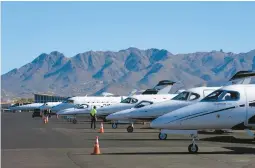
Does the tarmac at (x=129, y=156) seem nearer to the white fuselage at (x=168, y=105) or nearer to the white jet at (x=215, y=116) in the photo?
the white jet at (x=215, y=116)

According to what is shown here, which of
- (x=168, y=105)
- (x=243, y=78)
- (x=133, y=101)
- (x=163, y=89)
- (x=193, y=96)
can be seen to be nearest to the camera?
(x=193, y=96)

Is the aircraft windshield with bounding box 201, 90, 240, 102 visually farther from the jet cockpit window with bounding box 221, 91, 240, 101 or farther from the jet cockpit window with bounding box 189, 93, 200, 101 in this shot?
the jet cockpit window with bounding box 189, 93, 200, 101

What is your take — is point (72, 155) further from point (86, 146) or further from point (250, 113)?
point (250, 113)

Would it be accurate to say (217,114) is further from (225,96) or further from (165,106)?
(165,106)

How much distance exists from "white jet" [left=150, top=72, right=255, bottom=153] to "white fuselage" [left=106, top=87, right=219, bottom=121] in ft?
27.5

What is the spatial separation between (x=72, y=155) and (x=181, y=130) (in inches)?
148

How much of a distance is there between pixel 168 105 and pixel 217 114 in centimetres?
1001

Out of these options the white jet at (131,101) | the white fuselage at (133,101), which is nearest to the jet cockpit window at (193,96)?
the white fuselage at (133,101)

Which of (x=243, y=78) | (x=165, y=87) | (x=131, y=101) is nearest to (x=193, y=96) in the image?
(x=243, y=78)

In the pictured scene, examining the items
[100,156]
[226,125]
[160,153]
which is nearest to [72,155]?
[100,156]

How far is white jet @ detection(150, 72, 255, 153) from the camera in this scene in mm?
18953

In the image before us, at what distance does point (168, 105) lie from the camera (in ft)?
95.6

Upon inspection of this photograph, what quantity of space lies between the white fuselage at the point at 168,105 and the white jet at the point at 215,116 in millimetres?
8387

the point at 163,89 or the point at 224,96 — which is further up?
the point at 163,89
